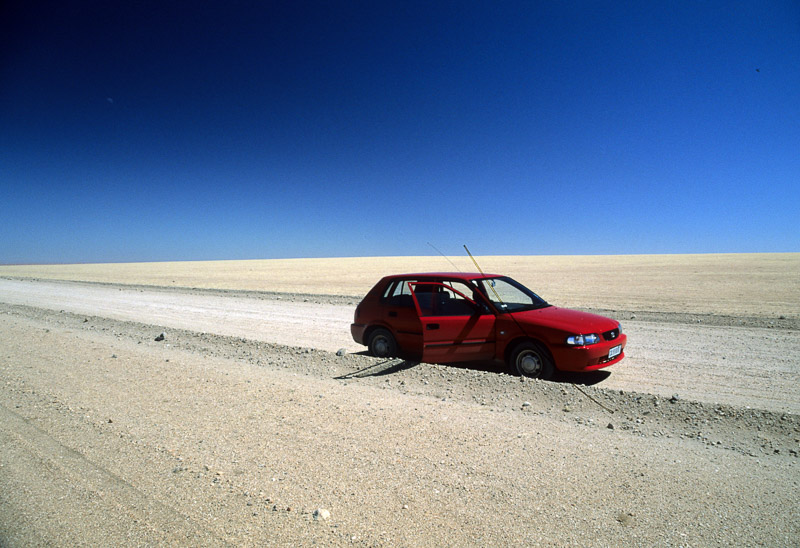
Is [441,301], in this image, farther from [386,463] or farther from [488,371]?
[386,463]

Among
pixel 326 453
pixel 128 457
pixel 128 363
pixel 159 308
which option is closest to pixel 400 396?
pixel 326 453

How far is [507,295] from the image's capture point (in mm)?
7301

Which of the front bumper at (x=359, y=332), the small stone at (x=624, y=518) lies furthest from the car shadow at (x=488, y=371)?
the small stone at (x=624, y=518)

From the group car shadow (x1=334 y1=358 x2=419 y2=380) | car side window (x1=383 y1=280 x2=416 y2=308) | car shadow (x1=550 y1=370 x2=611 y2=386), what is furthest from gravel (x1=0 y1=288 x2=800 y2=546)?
car side window (x1=383 y1=280 x2=416 y2=308)

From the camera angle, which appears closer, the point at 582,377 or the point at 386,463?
the point at 386,463

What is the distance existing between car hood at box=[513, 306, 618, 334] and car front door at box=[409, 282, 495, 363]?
1.72 ft

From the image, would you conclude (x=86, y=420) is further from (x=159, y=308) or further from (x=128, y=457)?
(x=159, y=308)

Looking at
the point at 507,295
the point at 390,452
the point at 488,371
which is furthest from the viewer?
the point at 507,295

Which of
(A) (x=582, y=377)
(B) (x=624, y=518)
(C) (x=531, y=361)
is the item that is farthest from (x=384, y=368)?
(B) (x=624, y=518)

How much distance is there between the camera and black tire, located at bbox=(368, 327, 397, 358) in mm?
7230

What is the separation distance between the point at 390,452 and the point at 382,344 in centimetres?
357

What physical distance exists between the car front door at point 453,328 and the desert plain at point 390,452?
1.41 ft

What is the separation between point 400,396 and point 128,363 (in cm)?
482

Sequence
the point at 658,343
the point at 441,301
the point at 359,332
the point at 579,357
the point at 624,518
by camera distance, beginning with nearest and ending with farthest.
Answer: the point at 624,518 < the point at 579,357 < the point at 441,301 < the point at 359,332 < the point at 658,343
